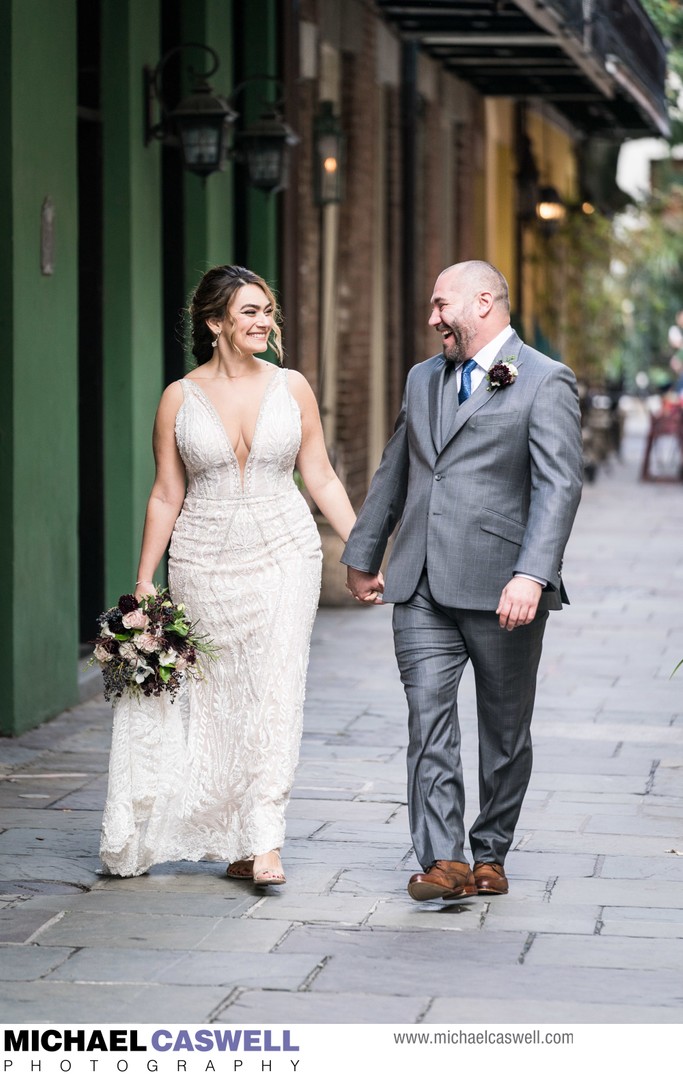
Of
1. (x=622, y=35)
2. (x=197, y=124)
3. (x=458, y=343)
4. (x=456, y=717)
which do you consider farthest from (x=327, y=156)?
(x=456, y=717)

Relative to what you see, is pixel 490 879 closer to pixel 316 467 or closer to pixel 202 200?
pixel 316 467

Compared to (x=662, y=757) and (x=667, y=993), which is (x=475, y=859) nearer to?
(x=667, y=993)

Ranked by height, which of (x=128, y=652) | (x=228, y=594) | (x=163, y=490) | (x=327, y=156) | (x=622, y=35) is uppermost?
(x=622, y=35)

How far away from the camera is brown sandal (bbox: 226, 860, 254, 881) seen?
20.6 ft

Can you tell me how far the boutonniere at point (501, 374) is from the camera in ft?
19.0

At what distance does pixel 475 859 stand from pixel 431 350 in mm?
13928

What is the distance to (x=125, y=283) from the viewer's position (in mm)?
10008

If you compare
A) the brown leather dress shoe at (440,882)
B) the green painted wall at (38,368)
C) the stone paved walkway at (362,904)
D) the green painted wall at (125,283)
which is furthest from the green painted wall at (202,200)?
the brown leather dress shoe at (440,882)

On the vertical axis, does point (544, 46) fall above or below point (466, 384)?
above

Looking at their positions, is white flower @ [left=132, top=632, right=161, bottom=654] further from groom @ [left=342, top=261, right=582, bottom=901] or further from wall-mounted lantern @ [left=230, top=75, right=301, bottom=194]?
wall-mounted lantern @ [left=230, top=75, right=301, bottom=194]

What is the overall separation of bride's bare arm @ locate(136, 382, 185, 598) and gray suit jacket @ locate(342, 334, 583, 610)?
75 cm

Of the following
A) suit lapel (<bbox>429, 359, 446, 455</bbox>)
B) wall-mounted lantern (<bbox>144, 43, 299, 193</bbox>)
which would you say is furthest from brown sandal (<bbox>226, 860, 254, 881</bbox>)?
wall-mounted lantern (<bbox>144, 43, 299, 193</bbox>)

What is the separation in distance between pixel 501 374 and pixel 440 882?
146 centimetres

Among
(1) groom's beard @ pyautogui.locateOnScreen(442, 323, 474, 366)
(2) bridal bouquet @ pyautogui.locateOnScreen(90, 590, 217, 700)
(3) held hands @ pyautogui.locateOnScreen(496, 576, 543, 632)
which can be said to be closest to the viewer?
(3) held hands @ pyautogui.locateOnScreen(496, 576, 543, 632)
